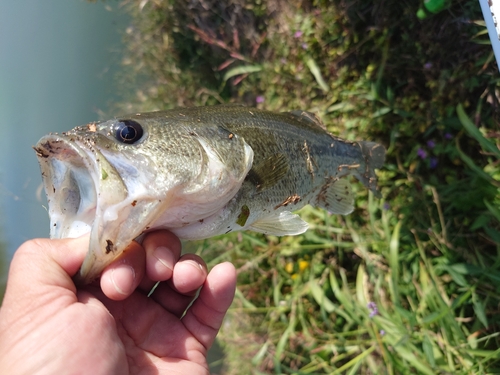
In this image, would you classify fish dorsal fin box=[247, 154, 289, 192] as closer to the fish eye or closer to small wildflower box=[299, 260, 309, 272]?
the fish eye

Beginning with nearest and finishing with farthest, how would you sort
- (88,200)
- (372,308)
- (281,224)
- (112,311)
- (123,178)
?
(123,178)
(88,200)
(112,311)
(281,224)
(372,308)

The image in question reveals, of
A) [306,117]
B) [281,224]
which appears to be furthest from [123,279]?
[306,117]

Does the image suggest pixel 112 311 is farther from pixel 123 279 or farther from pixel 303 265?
pixel 303 265

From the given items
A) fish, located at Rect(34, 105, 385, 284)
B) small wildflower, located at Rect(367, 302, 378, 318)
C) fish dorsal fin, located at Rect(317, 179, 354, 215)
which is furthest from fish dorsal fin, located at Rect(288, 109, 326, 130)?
small wildflower, located at Rect(367, 302, 378, 318)

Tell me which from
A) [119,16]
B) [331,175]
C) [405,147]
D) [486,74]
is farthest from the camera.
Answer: [119,16]

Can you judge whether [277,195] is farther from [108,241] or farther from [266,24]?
[266,24]

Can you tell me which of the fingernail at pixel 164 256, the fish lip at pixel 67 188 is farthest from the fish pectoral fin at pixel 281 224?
the fish lip at pixel 67 188

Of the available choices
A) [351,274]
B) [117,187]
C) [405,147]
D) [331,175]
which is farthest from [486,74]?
[117,187]
